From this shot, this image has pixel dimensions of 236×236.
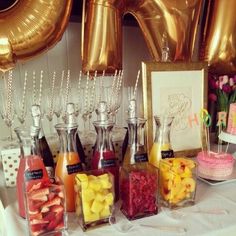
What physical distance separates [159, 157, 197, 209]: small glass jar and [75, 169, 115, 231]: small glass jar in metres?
0.15

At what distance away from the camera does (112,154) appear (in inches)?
28.4

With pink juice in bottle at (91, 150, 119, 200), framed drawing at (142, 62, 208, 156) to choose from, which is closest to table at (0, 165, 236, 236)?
pink juice in bottle at (91, 150, 119, 200)

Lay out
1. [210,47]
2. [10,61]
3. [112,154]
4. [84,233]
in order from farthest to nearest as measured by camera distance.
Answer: [210,47] → [10,61] → [112,154] → [84,233]

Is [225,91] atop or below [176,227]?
atop

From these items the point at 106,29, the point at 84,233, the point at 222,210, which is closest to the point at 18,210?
the point at 84,233

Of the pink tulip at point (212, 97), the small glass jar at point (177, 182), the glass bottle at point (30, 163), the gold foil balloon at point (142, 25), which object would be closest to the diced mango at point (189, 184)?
the small glass jar at point (177, 182)

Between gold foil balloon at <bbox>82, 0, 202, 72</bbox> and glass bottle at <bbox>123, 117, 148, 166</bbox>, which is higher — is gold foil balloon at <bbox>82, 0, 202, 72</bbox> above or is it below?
above

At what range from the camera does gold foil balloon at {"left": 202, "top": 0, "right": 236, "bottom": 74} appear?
41.8 inches

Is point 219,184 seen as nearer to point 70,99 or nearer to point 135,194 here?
point 135,194

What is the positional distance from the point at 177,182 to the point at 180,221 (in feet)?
0.29

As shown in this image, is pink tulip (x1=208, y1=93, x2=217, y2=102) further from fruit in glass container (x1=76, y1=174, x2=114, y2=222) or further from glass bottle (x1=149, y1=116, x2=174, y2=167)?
fruit in glass container (x1=76, y1=174, x2=114, y2=222)

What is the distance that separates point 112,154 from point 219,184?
338 mm

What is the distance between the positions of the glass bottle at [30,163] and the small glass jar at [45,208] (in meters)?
0.02

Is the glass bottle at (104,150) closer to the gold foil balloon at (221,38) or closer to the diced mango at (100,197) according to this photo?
the diced mango at (100,197)
